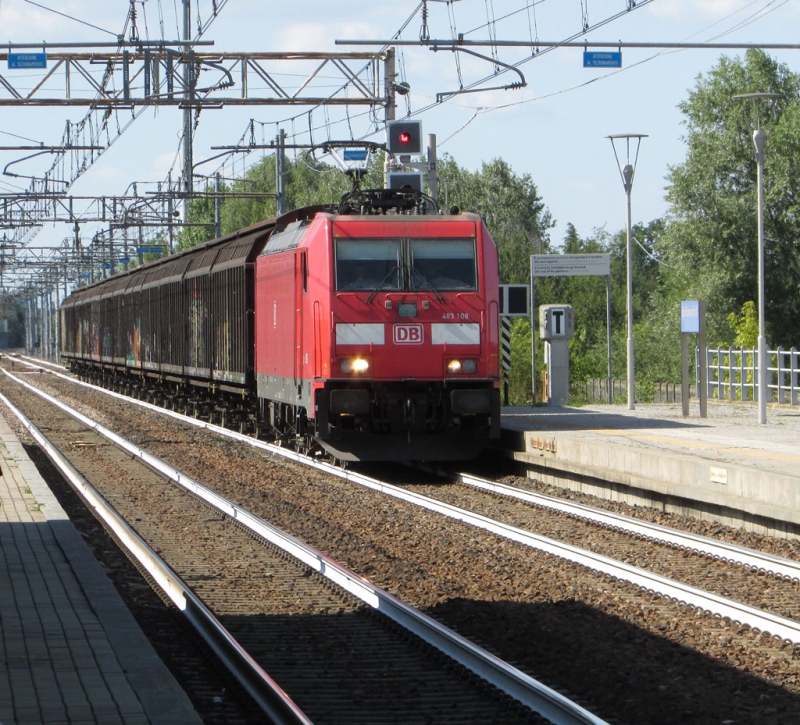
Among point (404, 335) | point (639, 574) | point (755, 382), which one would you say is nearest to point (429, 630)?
point (639, 574)

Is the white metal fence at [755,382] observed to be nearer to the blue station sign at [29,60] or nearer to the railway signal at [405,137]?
the railway signal at [405,137]

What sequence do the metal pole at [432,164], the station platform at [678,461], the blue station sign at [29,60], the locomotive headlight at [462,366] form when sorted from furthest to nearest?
the metal pole at [432,164] < the blue station sign at [29,60] < the locomotive headlight at [462,366] < the station platform at [678,461]

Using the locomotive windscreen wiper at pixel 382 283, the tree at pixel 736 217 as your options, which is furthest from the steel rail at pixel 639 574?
the tree at pixel 736 217

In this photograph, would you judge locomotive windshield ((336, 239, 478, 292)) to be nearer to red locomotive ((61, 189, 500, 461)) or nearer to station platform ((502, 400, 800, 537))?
red locomotive ((61, 189, 500, 461))

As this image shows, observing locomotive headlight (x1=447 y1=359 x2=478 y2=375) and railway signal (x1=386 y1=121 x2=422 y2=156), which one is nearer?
locomotive headlight (x1=447 y1=359 x2=478 y2=375)

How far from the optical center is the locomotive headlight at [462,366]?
15805 millimetres

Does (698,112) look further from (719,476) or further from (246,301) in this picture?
(719,476)

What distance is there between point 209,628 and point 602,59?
492 inches

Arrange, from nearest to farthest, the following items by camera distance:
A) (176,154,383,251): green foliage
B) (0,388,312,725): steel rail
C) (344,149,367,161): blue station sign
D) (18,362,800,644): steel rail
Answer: (0,388,312,725): steel rail < (18,362,800,644): steel rail < (344,149,367,161): blue station sign < (176,154,383,251): green foliage

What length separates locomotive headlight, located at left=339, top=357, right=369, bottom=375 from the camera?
1551 centimetres

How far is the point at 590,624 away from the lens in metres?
7.51

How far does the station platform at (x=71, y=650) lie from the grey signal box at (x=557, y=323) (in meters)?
17.2

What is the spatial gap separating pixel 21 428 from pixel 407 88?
10.8 m

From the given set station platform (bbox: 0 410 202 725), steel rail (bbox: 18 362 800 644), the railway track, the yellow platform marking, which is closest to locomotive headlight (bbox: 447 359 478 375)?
steel rail (bbox: 18 362 800 644)
